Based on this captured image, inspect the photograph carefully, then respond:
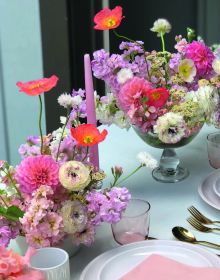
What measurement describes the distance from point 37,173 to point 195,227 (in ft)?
1.09

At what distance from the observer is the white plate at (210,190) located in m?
1.06

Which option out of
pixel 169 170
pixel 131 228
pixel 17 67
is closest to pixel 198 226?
pixel 131 228

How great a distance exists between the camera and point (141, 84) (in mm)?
1027

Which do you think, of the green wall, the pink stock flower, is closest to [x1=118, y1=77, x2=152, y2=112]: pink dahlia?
the pink stock flower

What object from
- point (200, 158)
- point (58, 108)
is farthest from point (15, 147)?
point (200, 158)

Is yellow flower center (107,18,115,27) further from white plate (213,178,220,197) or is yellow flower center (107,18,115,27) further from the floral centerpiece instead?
white plate (213,178,220,197)

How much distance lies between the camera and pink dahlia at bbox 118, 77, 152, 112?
1028 millimetres

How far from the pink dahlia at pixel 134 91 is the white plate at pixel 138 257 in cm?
28

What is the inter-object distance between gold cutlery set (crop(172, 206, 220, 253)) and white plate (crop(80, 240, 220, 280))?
6cm

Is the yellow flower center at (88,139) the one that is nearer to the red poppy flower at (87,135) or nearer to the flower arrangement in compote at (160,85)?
the red poppy flower at (87,135)

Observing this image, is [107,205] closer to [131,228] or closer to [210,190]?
[131,228]

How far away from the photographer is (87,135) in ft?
2.86

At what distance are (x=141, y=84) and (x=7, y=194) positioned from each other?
34 centimetres

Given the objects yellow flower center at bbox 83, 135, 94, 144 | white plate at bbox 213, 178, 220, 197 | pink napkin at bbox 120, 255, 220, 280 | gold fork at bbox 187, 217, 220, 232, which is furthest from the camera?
white plate at bbox 213, 178, 220, 197
